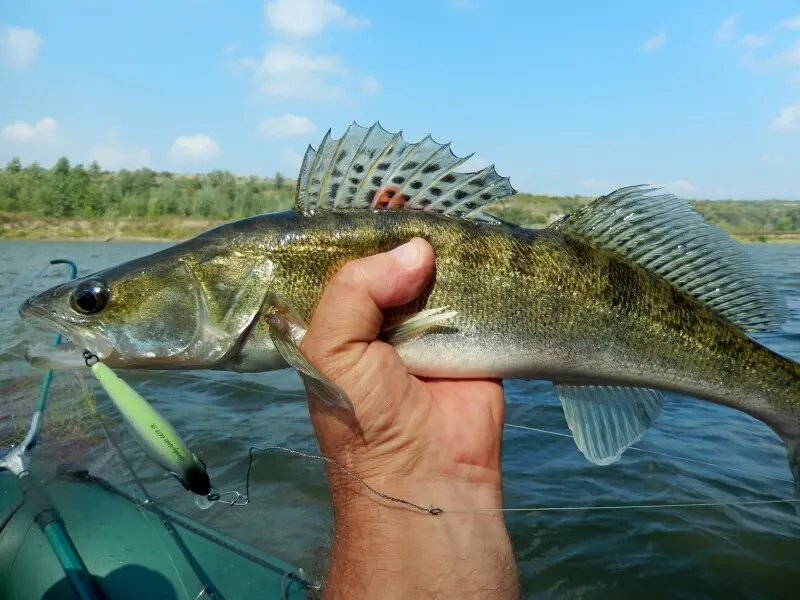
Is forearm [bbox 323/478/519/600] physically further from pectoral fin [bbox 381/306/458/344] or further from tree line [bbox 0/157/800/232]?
tree line [bbox 0/157/800/232]

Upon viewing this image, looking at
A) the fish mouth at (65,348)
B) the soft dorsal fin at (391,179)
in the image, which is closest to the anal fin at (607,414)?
the soft dorsal fin at (391,179)

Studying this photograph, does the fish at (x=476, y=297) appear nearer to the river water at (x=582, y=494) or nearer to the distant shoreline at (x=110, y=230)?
the river water at (x=582, y=494)

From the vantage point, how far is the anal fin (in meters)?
3.41

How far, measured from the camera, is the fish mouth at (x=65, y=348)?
9.19ft

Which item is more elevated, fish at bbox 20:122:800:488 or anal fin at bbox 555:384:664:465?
fish at bbox 20:122:800:488

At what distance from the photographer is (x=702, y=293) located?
338 centimetres

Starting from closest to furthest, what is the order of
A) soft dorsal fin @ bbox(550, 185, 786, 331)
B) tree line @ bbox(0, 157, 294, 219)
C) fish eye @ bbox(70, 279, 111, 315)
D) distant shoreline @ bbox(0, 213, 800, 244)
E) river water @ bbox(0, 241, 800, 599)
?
1. fish eye @ bbox(70, 279, 111, 315)
2. soft dorsal fin @ bbox(550, 185, 786, 331)
3. river water @ bbox(0, 241, 800, 599)
4. distant shoreline @ bbox(0, 213, 800, 244)
5. tree line @ bbox(0, 157, 294, 219)

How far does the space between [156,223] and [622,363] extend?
218 feet

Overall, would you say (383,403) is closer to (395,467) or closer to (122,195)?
(395,467)

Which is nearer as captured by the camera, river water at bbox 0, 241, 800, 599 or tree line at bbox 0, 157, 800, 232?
river water at bbox 0, 241, 800, 599

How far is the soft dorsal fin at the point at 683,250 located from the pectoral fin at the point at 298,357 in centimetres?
160

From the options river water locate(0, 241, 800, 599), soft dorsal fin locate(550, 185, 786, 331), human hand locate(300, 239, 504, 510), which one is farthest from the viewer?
river water locate(0, 241, 800, 599)

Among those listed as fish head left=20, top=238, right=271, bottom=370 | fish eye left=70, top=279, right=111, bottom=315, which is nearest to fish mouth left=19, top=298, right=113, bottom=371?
fish head left=20, top=238, right=271, bottom=370

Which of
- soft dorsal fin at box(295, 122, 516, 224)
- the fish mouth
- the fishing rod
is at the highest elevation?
soft dorsal fin at box(295, 122, 516, 224)
